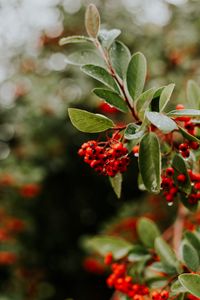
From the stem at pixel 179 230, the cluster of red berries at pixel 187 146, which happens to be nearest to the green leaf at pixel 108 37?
the cluster of red berries at pixel 187 146

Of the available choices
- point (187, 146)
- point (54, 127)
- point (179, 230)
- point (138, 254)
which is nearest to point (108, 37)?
point (187, 146)

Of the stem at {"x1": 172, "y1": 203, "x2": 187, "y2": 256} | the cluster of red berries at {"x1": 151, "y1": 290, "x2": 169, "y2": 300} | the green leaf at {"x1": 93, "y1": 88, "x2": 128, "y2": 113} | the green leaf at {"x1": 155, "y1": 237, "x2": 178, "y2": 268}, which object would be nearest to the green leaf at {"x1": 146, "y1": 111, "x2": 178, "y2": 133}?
the green leaf at {"x1": 93, "y1": 88, "x2": 128, "y2": 113}

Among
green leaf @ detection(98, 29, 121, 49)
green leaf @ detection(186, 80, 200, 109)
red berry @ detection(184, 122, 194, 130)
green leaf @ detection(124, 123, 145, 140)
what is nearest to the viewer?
green leaf @ detection(124, 123, 145, 140)

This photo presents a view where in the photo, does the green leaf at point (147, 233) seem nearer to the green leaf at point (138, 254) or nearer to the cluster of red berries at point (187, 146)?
the green leaf at point (138, 254)

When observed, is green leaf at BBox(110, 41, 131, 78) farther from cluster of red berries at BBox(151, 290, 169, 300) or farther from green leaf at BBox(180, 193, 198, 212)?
cluster of red berries at BBox(151, 290, 169, 300)

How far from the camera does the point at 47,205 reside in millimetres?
6312

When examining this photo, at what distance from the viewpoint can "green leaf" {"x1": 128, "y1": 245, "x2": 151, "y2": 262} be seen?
1.61m

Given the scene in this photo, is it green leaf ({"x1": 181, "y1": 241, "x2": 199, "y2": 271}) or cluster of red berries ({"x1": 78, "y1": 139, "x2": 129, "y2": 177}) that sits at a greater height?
cluster of red berries ({"x1": 78, "y1": 139, "x2": 129, "y2": 177})

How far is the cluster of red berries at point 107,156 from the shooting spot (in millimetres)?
1082

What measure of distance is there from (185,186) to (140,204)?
3421 mm

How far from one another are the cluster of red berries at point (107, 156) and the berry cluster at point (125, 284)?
54 centimetres

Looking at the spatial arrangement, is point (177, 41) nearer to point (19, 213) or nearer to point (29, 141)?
point (29, 141)

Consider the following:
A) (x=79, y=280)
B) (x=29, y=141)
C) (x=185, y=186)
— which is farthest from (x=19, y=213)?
(x=185, y=186)

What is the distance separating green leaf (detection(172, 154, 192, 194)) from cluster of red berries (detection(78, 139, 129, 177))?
0.16 meters
